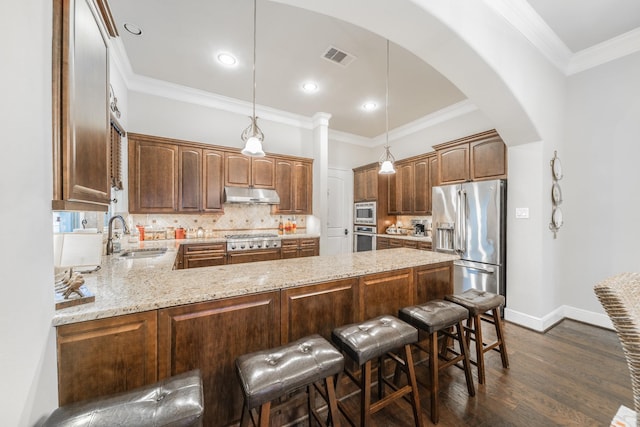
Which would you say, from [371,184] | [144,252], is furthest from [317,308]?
[371,184]

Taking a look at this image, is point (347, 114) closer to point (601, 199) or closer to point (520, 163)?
point (520, 163)

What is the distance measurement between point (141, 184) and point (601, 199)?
5794 mm

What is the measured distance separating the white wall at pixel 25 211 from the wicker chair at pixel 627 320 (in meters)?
1.77

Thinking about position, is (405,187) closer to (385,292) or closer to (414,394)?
(385,292)

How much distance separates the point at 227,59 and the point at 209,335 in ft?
10.3

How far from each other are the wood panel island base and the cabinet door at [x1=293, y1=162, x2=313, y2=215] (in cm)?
277

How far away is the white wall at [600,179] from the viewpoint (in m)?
2.67

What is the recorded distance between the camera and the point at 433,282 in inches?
86.1

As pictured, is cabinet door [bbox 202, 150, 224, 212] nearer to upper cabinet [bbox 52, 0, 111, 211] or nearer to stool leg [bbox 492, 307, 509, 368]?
upper cabinet [bbox 52, 0, 111, 211]

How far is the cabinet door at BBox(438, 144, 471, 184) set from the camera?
3.51m

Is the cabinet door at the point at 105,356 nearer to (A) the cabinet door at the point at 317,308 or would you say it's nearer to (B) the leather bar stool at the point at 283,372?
(B) the leather bar stool at the point at 283,372

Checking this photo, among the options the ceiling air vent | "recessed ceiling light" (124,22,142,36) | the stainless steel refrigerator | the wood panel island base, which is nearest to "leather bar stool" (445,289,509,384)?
the wood panel island base

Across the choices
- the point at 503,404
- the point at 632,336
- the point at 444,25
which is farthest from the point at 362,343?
the point at 444,25

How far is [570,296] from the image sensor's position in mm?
3082
